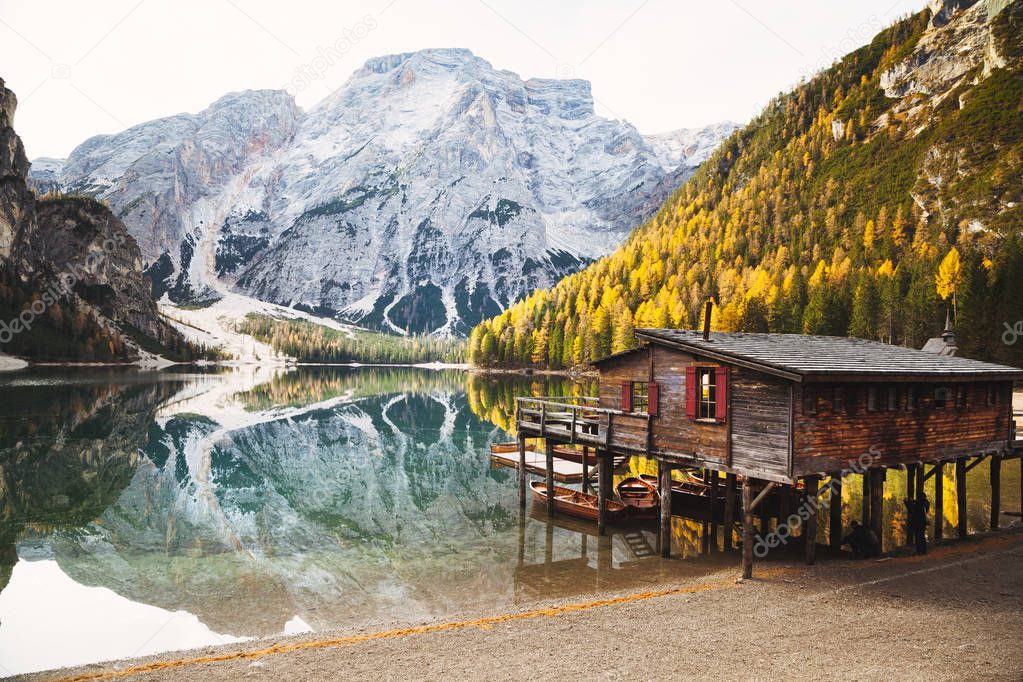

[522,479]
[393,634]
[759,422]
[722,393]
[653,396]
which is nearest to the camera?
[393,634]

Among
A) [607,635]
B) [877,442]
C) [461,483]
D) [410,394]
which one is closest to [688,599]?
[607,635]

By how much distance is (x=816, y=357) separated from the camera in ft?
78.1

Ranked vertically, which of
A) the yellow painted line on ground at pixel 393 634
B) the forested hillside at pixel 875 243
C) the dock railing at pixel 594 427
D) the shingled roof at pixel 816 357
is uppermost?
the forested hillside at pixel 875 243

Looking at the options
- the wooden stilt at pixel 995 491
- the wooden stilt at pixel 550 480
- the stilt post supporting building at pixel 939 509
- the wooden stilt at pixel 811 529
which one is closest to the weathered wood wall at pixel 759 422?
the wooden stilt at pixel 811 529

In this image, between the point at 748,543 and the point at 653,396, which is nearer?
the point at 748,543

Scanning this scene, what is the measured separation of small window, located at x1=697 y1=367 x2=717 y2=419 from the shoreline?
5.68 metres

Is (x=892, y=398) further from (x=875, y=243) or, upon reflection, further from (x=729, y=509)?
(x=875, y=243)

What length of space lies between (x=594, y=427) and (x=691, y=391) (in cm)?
672

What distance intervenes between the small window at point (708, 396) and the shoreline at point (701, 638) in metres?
5.68

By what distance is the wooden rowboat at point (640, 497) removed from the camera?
31.3 metres

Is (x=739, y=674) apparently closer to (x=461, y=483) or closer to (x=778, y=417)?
(x=778, y=417)

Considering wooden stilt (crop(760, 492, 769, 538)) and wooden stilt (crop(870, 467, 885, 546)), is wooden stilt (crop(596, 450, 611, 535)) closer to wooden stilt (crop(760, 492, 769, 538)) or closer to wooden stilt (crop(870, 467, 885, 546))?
wooden stilt (crop(760, 492, 769, 538))

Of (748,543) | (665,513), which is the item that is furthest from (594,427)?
(748,543)

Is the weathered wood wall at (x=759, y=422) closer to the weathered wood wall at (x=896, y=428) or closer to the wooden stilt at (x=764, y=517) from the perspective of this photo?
the weathered wood wall at (x=896, y=428)
